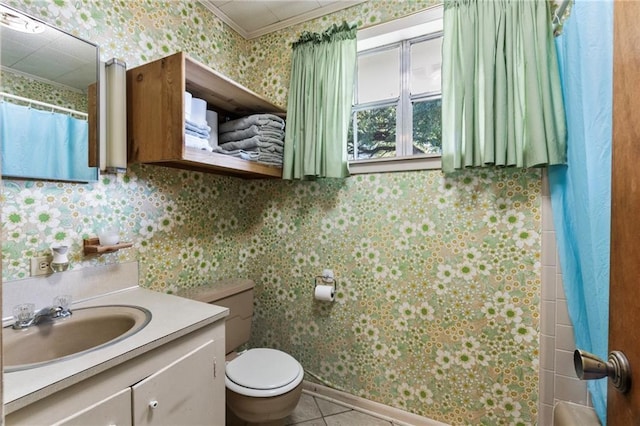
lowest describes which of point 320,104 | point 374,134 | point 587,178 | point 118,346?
point 118,346

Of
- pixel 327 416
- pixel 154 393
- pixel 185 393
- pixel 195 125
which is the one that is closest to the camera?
pixel 154 393

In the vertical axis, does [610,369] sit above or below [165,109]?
below

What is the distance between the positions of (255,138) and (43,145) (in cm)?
94

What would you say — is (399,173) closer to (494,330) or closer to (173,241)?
(494,330)

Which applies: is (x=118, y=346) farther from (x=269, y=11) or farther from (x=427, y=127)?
(x=269, y=11)

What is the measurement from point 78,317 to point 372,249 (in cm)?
142

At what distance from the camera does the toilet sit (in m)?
1.36

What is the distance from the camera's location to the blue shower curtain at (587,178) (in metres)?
0.93

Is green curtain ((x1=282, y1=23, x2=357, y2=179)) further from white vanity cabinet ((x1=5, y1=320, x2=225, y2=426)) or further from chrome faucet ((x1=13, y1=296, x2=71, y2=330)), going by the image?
chrome faucet ((x1=13, y1=296, x2=71, y2=330))

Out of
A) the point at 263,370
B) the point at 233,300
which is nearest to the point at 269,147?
the point at 233,300

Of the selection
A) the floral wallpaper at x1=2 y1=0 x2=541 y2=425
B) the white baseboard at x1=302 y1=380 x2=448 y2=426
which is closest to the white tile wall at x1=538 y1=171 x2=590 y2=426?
the floral wallpaper at x1=2 y1=0 x2=541 y2=425

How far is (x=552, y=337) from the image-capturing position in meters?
1.39

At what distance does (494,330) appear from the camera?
1.51 m

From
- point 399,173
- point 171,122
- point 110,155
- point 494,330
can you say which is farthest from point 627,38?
point 110,155
